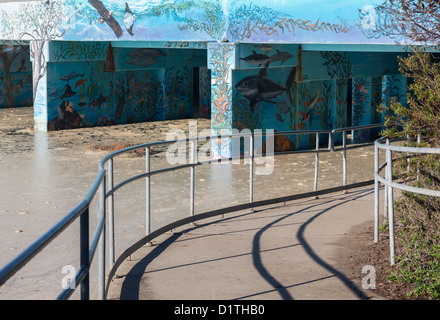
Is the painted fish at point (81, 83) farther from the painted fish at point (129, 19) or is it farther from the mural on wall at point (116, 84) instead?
the painted fish at point (129, 19)

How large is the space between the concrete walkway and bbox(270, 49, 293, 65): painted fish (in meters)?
10.2

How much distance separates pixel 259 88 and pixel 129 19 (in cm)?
507

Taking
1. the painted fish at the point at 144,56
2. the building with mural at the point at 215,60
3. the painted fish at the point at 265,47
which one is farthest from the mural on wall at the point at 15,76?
the painted fish at the point at 265,47

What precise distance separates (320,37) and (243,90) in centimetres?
284

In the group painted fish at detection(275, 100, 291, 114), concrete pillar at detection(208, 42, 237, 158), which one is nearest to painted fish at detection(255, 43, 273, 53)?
concrete pillar at detection(208, 42, 237, 158)

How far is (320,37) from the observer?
17391mm

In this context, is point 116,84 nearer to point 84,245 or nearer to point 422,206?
point 422,206

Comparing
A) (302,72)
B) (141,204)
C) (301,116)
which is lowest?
(141,204)

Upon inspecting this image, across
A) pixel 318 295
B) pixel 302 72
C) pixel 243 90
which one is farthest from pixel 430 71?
pixel 302 72

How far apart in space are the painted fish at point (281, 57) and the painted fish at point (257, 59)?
24 centimetres

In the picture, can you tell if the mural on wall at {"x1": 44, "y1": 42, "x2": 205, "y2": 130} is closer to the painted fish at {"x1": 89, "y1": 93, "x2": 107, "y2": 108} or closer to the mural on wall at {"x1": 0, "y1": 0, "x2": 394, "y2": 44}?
the painted fish at {"x1": 89, "y1": 93, "x2": 107, "y2": 108}

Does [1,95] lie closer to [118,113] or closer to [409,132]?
→ [118,113]

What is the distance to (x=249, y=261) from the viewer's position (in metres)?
7.14

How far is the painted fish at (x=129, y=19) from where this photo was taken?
21297 millimetres
